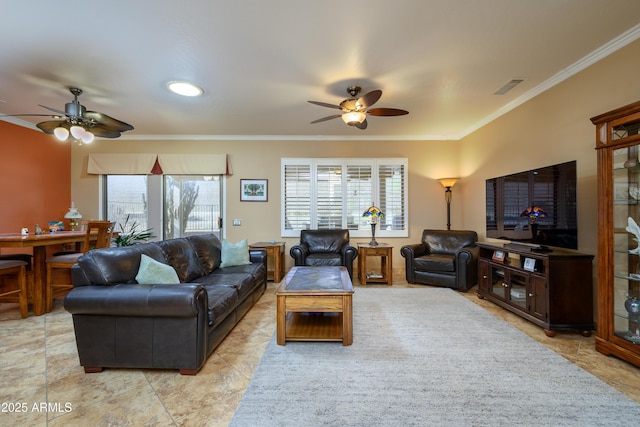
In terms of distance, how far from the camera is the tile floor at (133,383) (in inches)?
61.5

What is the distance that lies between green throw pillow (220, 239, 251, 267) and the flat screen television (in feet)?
11.8

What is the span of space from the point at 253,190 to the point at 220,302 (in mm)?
3217

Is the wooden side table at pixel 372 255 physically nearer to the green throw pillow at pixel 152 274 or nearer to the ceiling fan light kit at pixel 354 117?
the ceiling fan light kit at pixel 354 117

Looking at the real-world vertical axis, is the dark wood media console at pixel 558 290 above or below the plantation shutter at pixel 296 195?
below

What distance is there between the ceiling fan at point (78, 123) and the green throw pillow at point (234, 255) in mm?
1968

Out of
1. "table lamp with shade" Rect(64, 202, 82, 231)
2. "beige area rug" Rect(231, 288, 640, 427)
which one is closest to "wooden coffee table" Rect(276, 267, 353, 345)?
"beige area rug" Rect(231, 288, 640, 427)

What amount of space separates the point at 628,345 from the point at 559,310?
0.53 metres

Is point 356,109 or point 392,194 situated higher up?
point 356,109

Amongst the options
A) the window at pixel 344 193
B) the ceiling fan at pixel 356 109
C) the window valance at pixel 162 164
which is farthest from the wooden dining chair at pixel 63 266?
the ceiling fan at pixel 356 109

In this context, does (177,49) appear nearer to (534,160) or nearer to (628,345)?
(534,160)

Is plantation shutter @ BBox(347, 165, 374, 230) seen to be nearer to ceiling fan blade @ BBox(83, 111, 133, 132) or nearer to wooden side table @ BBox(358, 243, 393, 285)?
wooden side table @ BBox(358, 243, 393, 285)

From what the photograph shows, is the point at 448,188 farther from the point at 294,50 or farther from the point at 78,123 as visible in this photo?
the point at 78,123

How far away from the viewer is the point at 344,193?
5223 millimetres

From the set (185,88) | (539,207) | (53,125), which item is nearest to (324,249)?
(539,207)
